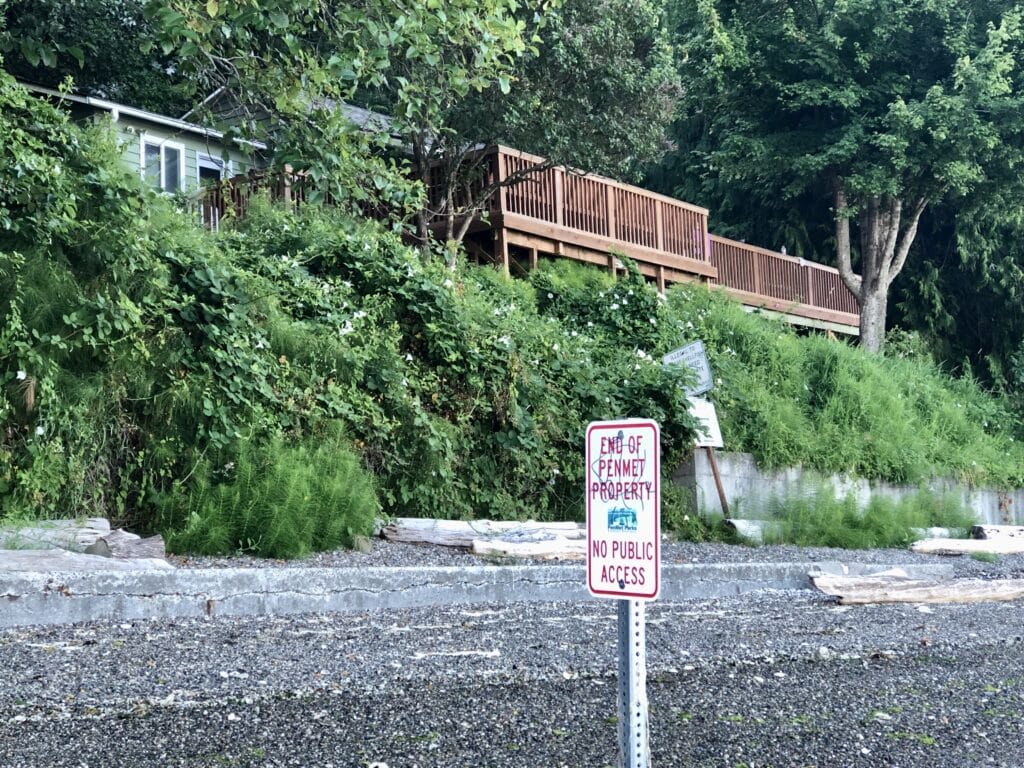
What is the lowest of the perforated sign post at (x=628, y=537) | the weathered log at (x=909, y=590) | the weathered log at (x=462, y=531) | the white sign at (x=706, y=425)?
the weathered log at (x=909, y=590)

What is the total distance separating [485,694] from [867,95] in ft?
68.2

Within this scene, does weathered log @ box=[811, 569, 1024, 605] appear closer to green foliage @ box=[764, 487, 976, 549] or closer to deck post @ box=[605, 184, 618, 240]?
green foliage @ box=[764, 487, 976, 549]

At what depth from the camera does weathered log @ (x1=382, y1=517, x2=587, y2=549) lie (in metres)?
Result: 9.34

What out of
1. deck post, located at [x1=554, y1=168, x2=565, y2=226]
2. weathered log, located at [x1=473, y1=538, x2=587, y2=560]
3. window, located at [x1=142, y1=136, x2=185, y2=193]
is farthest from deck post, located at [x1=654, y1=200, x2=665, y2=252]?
weathered log, located at [x1=473, y1=538, x2=587, y2=560]

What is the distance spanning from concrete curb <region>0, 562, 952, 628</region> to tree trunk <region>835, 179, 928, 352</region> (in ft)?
53.8

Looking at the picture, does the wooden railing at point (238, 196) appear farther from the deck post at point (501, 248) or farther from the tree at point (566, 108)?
the deck post at point (501, 248)

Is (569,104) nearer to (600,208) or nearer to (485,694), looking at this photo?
(600,208)

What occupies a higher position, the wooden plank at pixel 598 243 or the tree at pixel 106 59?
the tree at pixel 106 59

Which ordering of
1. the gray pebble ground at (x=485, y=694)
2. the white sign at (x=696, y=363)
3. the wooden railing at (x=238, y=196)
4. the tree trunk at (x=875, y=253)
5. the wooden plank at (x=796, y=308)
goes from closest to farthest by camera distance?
the gray pebble ground at (x=485, y=694), the white sign at (x=696, y=363), the wooden railing at (x=238, y=196), the wooden plank at (x=796, y=308), the tree trunk at (x=875, y=253)

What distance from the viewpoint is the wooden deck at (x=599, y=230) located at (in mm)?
17766

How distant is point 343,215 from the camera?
39.2ft

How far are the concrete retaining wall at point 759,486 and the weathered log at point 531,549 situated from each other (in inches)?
134

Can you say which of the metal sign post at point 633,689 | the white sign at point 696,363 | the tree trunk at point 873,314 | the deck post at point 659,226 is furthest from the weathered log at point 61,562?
the tree trunk at point 873,314

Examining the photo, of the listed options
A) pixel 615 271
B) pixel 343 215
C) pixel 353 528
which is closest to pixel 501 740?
pixel 353 528
